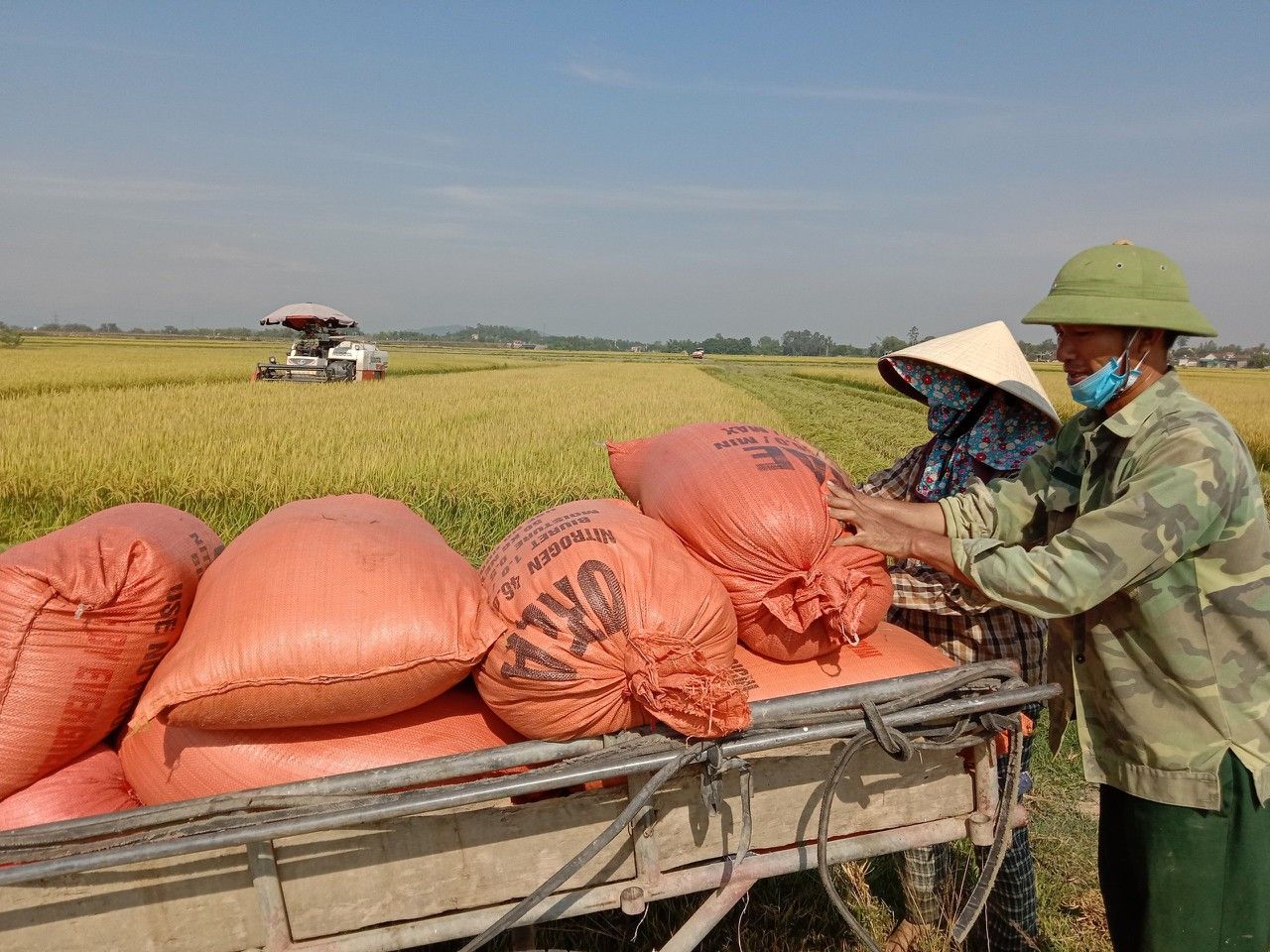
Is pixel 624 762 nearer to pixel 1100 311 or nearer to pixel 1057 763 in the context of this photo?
pixel 1100 311

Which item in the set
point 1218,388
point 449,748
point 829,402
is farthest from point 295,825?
point 1218,388

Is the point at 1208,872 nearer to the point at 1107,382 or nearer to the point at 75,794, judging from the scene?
the point at 1107,382

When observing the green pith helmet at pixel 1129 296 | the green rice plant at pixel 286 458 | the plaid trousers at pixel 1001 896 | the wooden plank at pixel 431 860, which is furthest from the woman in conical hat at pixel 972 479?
the green rice plant at pixel 286 458

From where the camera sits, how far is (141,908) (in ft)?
4.23

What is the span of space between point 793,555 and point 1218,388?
871 inches

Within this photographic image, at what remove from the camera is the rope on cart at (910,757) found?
4.52 ft

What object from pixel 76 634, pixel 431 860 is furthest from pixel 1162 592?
pixel 76 634

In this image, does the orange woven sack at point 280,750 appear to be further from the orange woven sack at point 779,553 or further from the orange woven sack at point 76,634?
the orange woven sack at point 779,553

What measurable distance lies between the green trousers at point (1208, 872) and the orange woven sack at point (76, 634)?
6.81 feet

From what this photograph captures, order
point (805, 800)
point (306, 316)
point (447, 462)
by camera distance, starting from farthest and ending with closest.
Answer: point (306, 316), point (447, 462), point (805, 800)

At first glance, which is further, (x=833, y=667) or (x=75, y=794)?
(x=833, y=667)

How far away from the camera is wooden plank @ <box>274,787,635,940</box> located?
4.38 feet

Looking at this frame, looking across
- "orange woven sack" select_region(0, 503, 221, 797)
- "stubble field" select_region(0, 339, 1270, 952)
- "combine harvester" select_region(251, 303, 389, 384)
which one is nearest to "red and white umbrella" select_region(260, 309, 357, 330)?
"combine harvester" select_region(251, 303, 389, 384)

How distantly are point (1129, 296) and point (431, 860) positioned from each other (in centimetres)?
166
